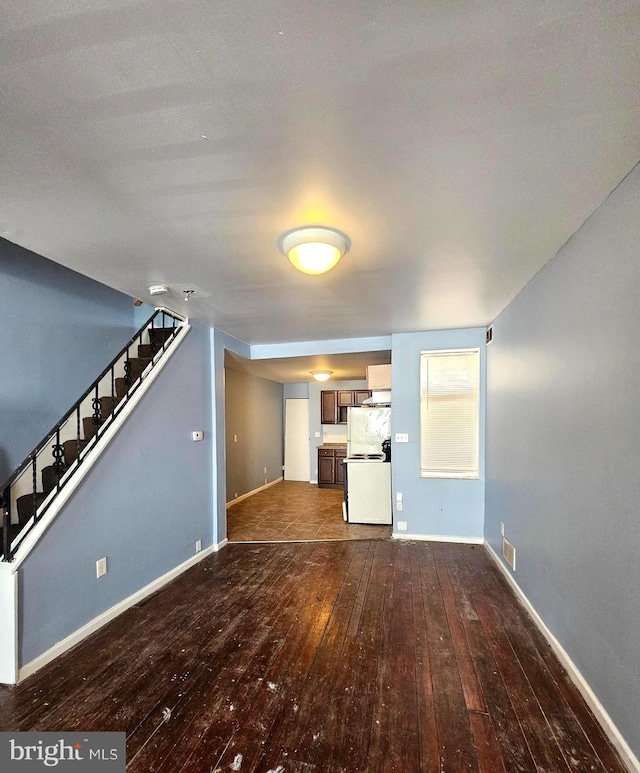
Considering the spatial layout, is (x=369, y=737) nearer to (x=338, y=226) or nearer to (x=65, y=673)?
(x=65, y=673)

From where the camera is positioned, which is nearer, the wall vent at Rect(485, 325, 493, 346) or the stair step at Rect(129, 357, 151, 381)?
the stair step at Rect(129, 357, 151, 381)

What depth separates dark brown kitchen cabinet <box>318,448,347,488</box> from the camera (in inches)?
303

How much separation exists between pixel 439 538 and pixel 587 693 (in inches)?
96.7

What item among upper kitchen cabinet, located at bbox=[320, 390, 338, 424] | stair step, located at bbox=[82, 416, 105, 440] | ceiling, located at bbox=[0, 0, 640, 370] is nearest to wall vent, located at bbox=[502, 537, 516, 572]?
ceiling, located at bbox=[0, 0, 640, 370]

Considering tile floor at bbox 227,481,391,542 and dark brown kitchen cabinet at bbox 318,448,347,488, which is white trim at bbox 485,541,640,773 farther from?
dark brown kitchen cabinet at bbox 318,448,347,488

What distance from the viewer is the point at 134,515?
9.80ft

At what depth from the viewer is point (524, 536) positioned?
2.80 meters

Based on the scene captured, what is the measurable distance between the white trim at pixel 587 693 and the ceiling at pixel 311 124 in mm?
2313

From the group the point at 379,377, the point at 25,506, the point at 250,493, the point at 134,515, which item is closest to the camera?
the point at 25,506

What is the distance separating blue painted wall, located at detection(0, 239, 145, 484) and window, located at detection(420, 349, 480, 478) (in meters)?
3.66

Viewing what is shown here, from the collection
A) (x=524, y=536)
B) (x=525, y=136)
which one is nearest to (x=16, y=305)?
(x=525, y=136)

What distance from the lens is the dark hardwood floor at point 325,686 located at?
1.59 m

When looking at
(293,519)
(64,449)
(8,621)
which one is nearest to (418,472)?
(293,519)

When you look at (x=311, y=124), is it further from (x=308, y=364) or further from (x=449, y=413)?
(x=308, y=364)
